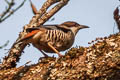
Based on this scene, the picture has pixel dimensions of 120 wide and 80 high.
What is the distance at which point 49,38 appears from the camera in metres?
7.04

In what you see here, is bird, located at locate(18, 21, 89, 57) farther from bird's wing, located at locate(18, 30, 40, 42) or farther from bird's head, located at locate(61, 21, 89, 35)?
bird's head, located at locate(61, 21, 89, 35)

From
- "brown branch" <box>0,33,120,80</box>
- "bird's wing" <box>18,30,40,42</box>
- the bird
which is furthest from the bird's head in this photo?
"brown branch" <box>0,33,120,80</box>

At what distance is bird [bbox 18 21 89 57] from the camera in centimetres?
691

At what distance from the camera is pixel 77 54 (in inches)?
207

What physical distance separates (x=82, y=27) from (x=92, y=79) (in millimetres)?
3703

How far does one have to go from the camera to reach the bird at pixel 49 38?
6.91 m

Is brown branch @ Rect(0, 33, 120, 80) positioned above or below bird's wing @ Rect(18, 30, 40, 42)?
below

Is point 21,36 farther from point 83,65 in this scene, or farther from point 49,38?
point 83,65

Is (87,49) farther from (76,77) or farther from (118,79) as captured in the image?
(118,79)

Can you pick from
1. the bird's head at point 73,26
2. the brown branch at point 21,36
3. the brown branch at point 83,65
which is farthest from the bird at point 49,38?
the brown branch at point 83,65

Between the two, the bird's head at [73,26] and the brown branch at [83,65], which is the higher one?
the bird's head at [73,26]

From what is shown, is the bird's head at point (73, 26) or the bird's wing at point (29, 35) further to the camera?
the bird's head at point (73, 26)

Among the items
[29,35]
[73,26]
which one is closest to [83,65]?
[29,35]

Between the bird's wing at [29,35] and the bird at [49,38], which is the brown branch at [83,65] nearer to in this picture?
the bird's wing at [29,35]
